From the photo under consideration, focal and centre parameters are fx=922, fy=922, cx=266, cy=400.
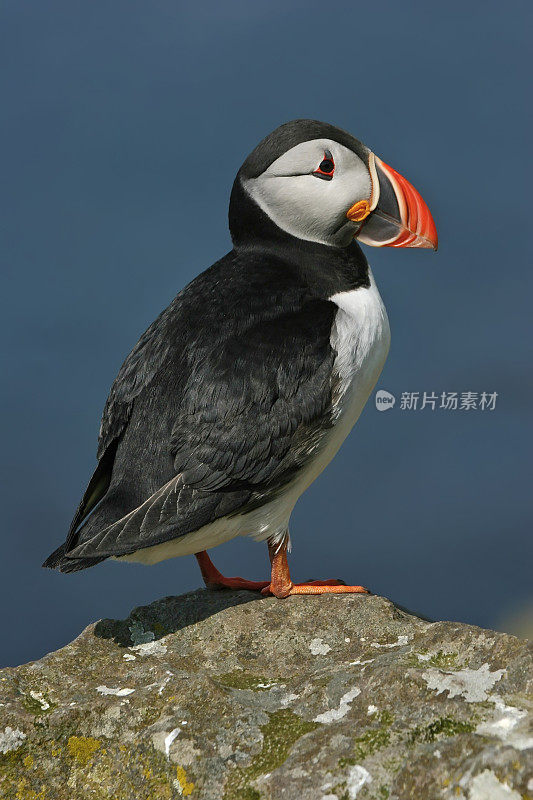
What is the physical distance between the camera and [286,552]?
4668mm

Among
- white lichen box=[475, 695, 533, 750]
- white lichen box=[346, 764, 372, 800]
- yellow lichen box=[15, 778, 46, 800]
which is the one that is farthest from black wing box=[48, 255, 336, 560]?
white lichen box=[475, 695, 533, 750]

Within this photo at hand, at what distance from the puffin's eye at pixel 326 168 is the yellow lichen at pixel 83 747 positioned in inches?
112

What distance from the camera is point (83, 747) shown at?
10.2 feet

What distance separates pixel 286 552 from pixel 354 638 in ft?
2.28

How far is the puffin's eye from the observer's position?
181 inches

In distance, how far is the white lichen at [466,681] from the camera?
9.21 feet

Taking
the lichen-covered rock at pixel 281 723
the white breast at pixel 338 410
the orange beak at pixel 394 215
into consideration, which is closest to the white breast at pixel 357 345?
the white breast at pixel 338 410

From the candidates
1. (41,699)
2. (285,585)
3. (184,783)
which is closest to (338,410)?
(285,585)

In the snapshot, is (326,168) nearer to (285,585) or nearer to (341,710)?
(285,585)

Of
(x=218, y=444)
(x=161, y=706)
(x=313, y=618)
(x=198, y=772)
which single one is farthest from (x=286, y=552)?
(x=198, y=772)

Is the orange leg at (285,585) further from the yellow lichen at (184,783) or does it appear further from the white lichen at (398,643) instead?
the yellow lichen at (184,783)

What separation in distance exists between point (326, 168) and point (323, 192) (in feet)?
0.41

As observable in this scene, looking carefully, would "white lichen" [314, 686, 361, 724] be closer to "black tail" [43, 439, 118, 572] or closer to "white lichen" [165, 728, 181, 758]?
"white lichen" [165, 728, 181, 758]

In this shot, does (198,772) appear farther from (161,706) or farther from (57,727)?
(57,727)
